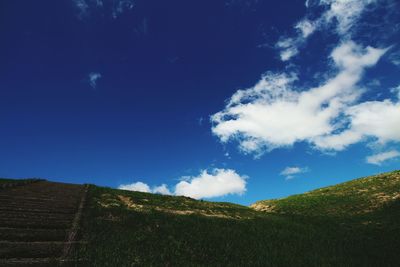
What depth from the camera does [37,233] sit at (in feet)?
34.4

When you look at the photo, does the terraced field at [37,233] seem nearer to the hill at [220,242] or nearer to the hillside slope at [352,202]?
the hill at [220,242]

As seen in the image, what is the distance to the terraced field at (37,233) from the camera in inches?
345

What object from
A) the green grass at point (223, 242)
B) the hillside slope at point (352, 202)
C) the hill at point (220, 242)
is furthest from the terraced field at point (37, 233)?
the hillside slope at point (352, 202)

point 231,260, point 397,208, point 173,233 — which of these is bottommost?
point 231,260

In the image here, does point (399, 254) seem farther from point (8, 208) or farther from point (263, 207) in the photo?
point (263, 207)

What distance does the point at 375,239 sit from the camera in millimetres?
20500

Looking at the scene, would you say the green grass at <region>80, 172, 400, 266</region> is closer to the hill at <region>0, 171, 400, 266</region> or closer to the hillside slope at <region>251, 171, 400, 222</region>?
the hill at <region>0, 171, 400, 266</region>

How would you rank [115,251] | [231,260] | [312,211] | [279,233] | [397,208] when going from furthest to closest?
[312,211] < [397,208] < [279,233] < [231,260] < [115,251]

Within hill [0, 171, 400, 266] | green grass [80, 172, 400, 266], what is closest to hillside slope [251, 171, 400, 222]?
hill [0, 171, 400, 266]

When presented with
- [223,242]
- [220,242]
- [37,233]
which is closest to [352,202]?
[223,242]

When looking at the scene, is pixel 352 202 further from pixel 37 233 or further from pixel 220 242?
pixel 37 233

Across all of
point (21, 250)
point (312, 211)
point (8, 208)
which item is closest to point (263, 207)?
point (312, 211)

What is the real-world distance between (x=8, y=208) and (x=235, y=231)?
1102cm

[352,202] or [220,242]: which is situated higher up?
[352,202]
